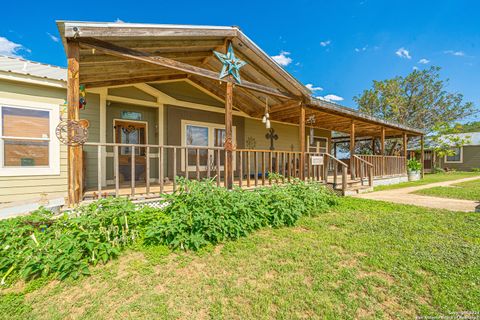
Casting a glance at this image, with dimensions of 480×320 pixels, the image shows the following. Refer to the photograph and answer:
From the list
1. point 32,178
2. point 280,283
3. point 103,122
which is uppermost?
point 103,122

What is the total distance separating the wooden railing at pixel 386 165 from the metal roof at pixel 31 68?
936cm

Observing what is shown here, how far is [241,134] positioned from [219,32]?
14.0 feet

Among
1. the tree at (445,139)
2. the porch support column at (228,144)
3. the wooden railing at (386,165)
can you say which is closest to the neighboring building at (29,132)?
the porch support column at (228,144)

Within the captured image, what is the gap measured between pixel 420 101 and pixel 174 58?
23.4 m

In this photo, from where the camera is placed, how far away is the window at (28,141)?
4203mm

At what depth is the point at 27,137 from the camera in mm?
4371

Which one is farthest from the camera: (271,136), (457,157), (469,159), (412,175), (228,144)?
(457,157)

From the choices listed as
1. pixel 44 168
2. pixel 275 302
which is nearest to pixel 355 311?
pixel 275 302

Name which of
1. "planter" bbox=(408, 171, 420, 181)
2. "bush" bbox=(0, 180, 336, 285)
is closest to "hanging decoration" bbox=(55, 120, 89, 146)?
"bush" bbox=(0, 180, 336, 285)

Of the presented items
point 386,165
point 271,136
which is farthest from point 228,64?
point 386,165

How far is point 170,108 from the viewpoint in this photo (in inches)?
258

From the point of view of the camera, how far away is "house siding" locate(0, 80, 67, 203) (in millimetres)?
4191

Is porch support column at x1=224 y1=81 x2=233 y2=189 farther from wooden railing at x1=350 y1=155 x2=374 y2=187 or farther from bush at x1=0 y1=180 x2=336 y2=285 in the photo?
wooden railing at x1=350 y1=155 x2=374 y2=187

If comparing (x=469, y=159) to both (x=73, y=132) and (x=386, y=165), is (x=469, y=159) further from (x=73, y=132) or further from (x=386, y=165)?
(x=73, y=132)
